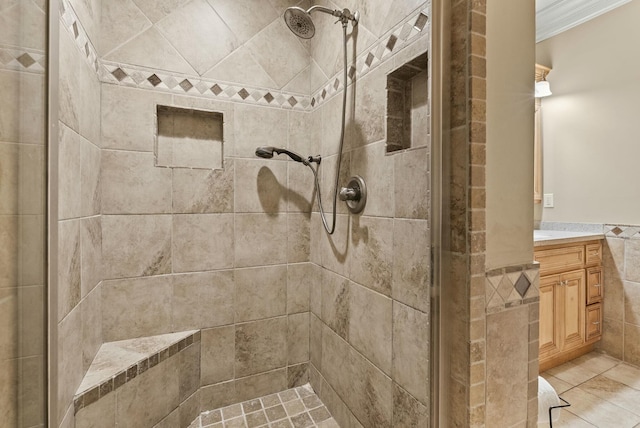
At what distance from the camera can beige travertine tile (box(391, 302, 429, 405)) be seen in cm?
94

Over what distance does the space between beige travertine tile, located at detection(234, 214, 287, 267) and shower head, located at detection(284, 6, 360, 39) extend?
3.08 feet

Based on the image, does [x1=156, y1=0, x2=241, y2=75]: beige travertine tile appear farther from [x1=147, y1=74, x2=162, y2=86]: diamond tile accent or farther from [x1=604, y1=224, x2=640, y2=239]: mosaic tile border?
[x1=604, y1=224, x2=640, y2=239]: mosaic tile border

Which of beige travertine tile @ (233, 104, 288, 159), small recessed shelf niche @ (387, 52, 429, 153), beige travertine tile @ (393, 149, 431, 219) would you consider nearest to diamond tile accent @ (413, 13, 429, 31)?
small recessed shelf niche @ (387, 52, 429, 153)

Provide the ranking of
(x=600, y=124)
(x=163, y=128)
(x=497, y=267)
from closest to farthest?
1. (x=497, y=267)
2. (x=163, y=128)
3. (x=600, y=124)

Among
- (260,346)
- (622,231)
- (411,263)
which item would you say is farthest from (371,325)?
(622,231)

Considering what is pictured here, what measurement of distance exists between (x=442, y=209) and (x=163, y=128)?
1.40m

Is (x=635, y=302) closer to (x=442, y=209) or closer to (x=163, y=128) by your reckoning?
(x=442, y=209)

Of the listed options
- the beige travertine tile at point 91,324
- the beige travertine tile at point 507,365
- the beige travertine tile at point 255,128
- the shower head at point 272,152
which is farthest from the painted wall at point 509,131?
the beige travertine tile at point 91,324

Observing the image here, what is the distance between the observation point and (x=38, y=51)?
719mm

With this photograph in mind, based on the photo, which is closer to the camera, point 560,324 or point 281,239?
point 281,239

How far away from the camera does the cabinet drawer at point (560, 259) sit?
72.7 inches

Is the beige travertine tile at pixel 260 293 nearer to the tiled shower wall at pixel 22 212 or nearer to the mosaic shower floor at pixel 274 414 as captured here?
the mosaic shower floor at pixel 274 414

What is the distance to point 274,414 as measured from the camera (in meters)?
1.50

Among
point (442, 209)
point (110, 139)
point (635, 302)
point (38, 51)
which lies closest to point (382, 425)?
point (442, 209)
